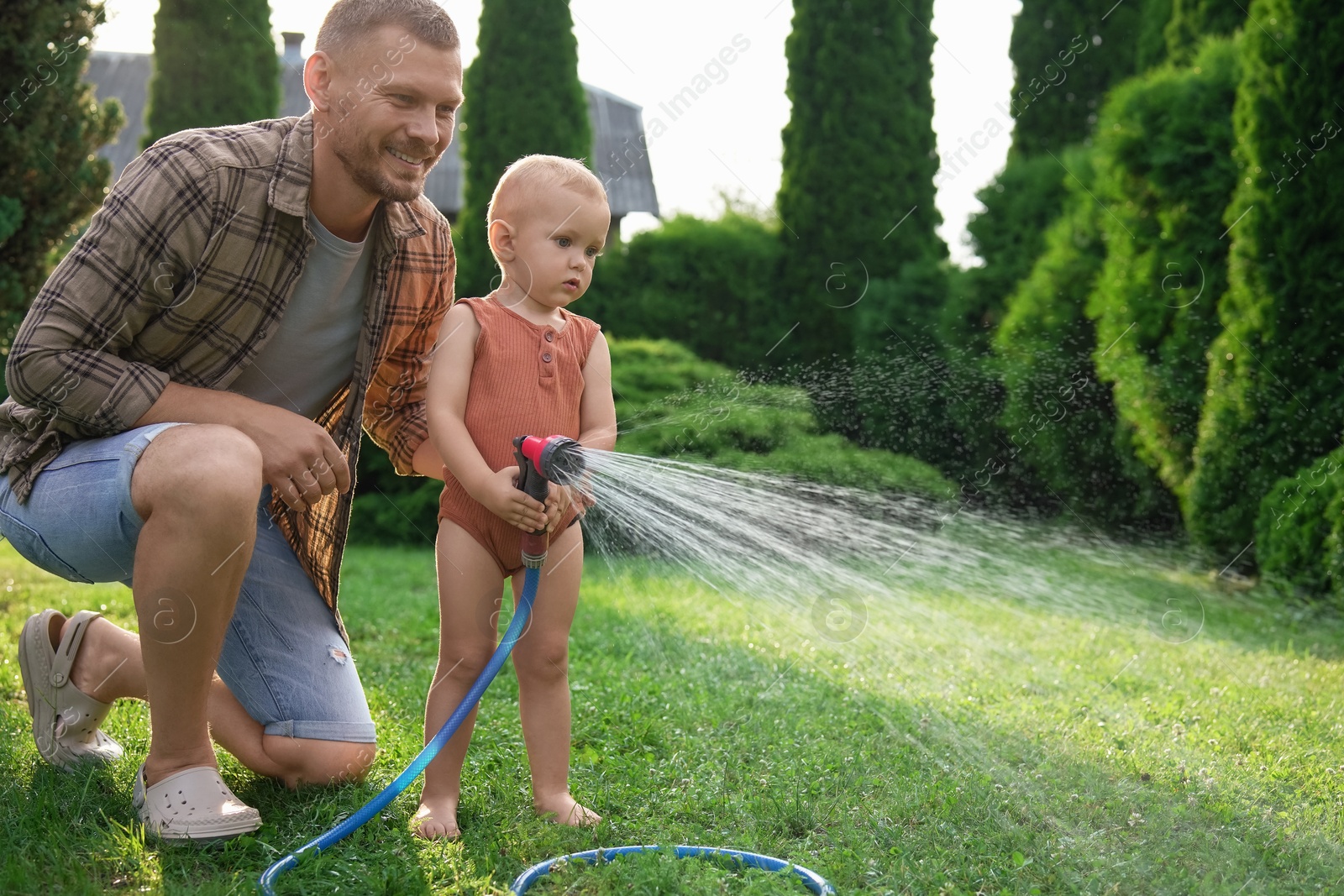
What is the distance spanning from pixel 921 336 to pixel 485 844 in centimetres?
998

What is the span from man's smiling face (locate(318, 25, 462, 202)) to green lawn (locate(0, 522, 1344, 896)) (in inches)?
60.4

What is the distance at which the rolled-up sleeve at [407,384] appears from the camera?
10.3ft

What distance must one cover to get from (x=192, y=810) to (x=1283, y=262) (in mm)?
6397

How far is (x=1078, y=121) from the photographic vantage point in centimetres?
1339

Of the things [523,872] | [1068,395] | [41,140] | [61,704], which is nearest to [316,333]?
[61,704]

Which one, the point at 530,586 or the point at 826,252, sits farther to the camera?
the point at 826,252

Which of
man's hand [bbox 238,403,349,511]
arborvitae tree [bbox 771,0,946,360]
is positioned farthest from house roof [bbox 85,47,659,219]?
man's hand [bbox 238,403,349,511]

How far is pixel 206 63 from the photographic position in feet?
36.0

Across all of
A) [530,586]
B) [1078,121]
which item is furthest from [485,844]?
[1078,121]

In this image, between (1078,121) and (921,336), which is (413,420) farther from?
(1078,121)

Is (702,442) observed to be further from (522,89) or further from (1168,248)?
(522,89)

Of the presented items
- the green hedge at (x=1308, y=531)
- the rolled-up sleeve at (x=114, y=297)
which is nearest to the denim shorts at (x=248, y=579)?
the rolled-up sleeve at (x=114, y=297)

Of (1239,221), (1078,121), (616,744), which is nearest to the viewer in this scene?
(616,744)

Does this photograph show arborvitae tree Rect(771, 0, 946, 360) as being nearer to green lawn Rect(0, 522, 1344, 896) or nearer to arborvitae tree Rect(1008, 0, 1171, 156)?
arborvitae tree Rect(1008, 0, 1171, 156)
